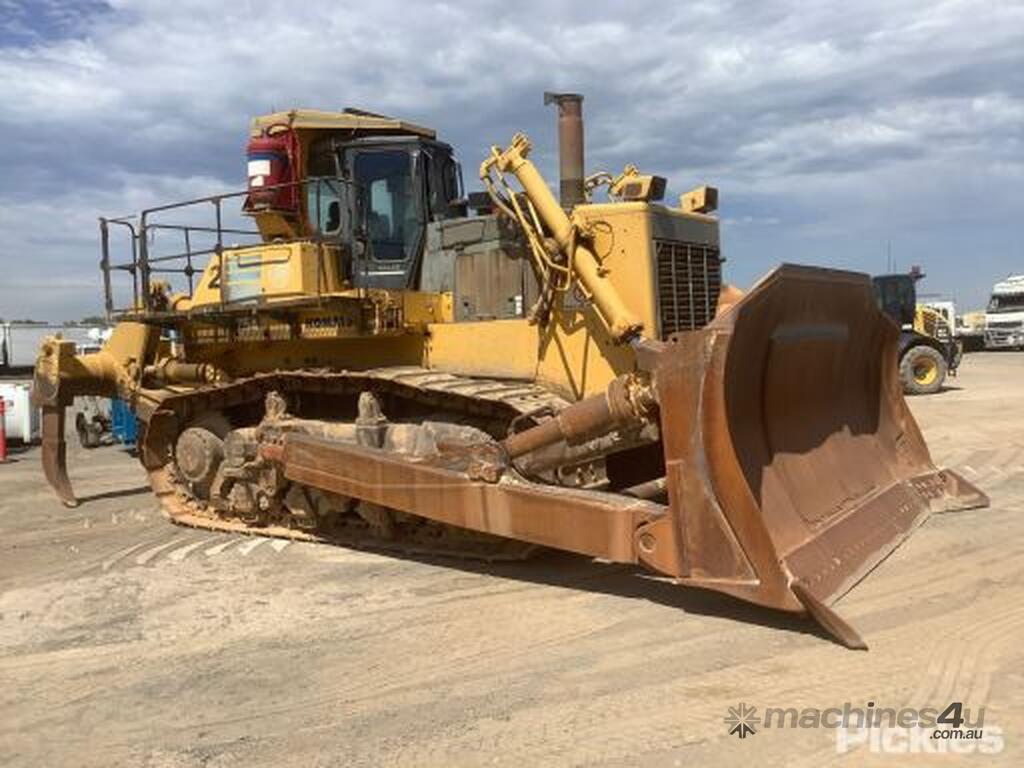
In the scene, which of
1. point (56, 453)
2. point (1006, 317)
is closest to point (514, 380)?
point (56, 453)

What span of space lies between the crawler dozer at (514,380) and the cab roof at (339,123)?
3cm

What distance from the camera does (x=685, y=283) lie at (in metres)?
7.03

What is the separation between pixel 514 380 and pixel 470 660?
279 centimetres

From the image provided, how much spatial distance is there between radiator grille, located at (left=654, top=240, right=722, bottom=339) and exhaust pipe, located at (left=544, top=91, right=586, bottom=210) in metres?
0.88

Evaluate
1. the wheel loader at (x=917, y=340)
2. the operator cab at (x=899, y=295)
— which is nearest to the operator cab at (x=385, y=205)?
the wheel loader at (x=917, y=340)

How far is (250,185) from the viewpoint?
27.3ft

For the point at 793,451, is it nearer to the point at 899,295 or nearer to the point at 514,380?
the point at 514,380

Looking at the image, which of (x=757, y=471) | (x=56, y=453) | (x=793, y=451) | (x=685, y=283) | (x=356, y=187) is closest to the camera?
(x=757, y=471)

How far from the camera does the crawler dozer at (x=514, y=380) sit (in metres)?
5.11

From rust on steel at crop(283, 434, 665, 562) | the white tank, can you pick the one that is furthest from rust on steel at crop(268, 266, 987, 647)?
the white tank

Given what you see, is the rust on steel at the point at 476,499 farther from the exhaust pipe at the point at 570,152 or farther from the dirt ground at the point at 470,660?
the exhaust pipe at the point at 570,152

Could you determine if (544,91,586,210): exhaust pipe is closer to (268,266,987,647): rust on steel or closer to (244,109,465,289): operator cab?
(244,109,465,289): operator cab

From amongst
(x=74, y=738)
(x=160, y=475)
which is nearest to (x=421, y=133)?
(x=160, y=475)

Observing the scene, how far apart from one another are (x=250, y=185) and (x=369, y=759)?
18.8 feet
